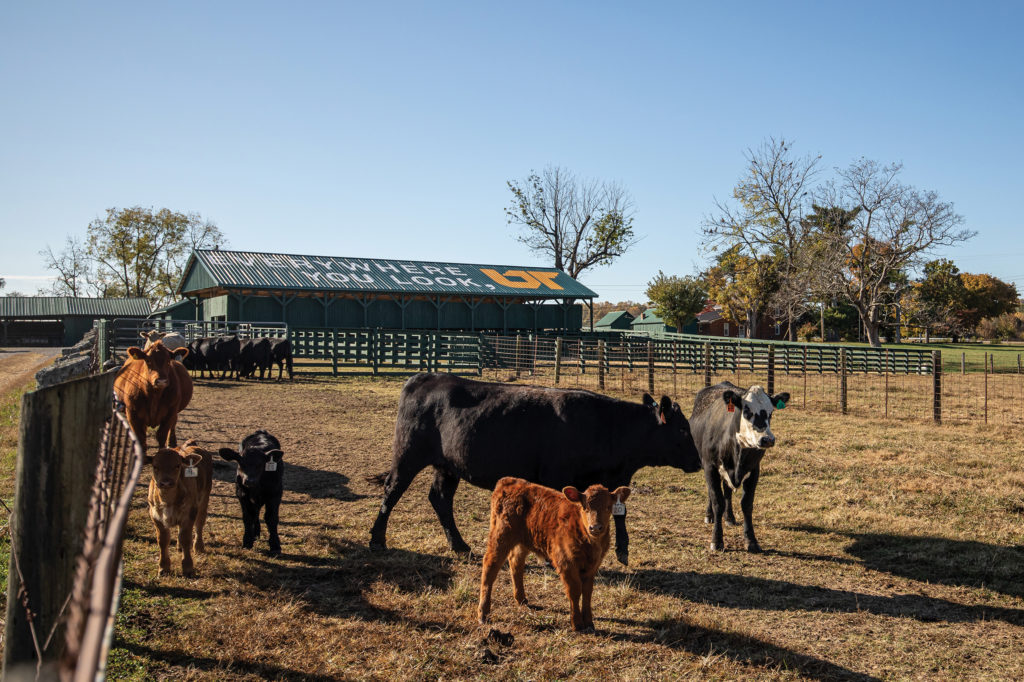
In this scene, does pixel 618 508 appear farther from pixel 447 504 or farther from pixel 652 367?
pixel 652 367

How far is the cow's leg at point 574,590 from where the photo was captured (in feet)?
14.2

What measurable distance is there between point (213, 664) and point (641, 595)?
2856 millimetres

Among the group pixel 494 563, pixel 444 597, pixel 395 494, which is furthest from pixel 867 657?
pixel 395 494

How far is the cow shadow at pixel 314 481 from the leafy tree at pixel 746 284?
4505cm

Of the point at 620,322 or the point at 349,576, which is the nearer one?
the point at 349,576

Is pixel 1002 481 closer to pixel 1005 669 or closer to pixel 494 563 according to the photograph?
pixel 1005 669

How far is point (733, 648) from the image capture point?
4.21 metres

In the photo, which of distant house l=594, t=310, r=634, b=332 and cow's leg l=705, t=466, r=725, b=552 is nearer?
cow's leg l=705, t=466, r=725, b=552

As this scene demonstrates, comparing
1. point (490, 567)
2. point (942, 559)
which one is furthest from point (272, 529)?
point (942, 559)

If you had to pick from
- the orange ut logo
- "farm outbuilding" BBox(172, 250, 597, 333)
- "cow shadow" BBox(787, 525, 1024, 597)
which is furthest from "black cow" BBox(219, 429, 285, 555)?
the orange ut logo

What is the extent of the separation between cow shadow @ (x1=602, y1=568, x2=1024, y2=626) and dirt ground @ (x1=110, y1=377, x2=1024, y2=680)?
0.06ft

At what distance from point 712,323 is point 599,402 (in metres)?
71.9

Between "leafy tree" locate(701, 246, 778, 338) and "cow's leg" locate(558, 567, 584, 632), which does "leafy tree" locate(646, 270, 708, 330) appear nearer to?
"leafy tree" locate(701, 246, 778, 338)

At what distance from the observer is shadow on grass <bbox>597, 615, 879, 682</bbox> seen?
3.97 meters
